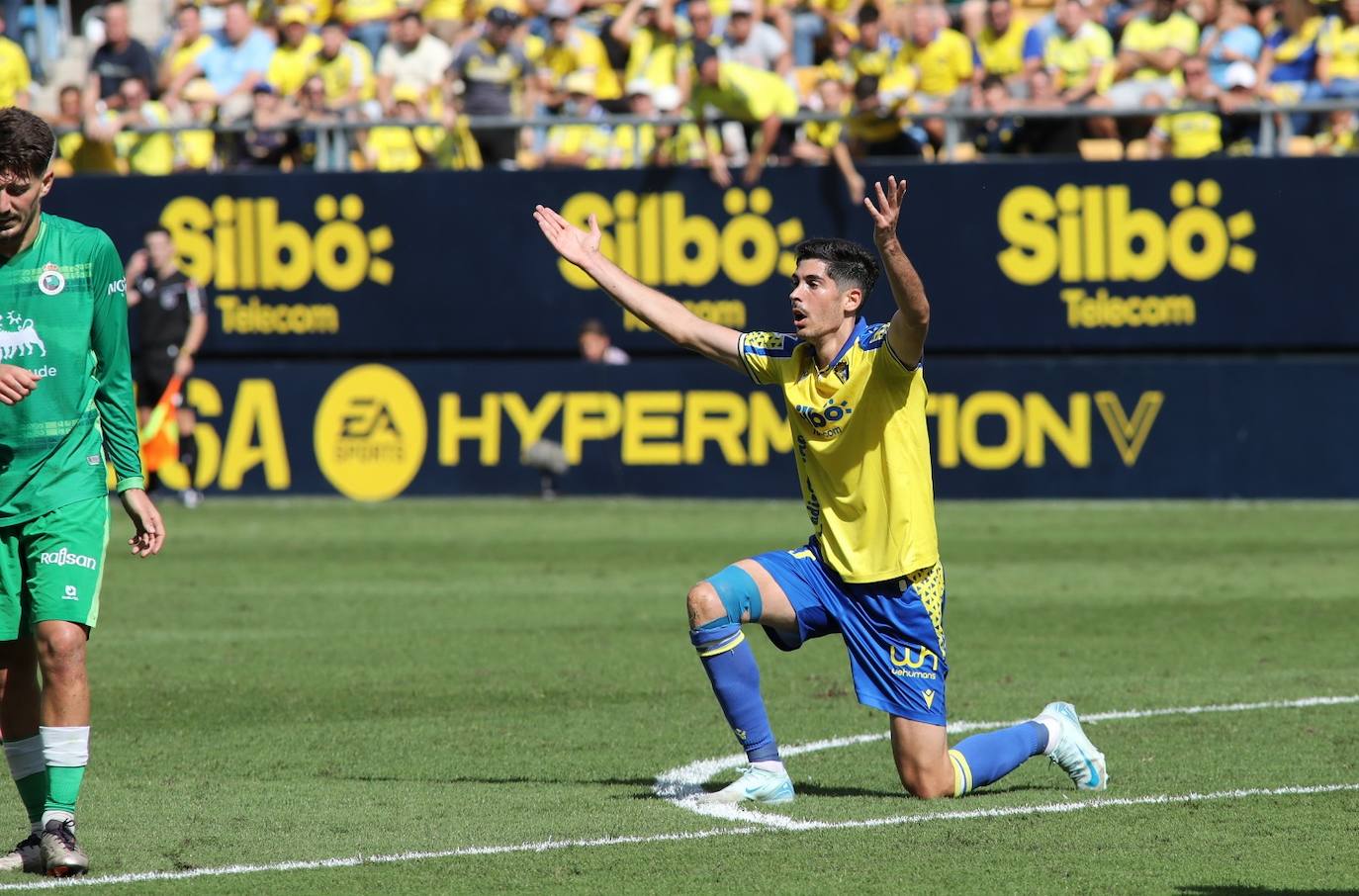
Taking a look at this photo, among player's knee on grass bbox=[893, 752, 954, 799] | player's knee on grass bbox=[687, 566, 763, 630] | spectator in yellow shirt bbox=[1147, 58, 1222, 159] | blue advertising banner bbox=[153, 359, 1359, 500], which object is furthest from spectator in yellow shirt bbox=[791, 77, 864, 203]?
player's knee on grass bbox=[893, 752, 954, 799]

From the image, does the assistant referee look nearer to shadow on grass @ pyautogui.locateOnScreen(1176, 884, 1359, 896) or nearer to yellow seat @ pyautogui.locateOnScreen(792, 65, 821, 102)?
yellow seat @ pyautogui.locateOnScreen(792, 65, 821, 102)

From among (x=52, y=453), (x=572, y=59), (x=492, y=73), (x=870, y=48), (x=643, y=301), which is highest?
(x=572, y=59)

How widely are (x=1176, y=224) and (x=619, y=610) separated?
28.6 feet

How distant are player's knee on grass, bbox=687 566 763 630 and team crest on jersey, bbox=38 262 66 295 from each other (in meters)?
2.28

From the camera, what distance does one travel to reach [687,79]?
1989 cm

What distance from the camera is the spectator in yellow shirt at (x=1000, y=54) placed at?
19078 mm

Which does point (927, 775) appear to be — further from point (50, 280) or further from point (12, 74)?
point (12, 74)

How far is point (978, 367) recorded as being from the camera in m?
19.2

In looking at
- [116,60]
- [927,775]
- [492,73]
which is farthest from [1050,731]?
[116,60]

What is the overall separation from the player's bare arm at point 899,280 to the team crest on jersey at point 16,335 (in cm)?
251

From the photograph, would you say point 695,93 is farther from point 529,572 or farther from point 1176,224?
point 529,572

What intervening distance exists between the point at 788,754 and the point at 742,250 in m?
12.3

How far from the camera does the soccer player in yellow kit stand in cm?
688

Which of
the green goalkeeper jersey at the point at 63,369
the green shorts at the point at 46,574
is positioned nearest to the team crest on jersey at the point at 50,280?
the green goalkeeper jersey at the point at 63,369
